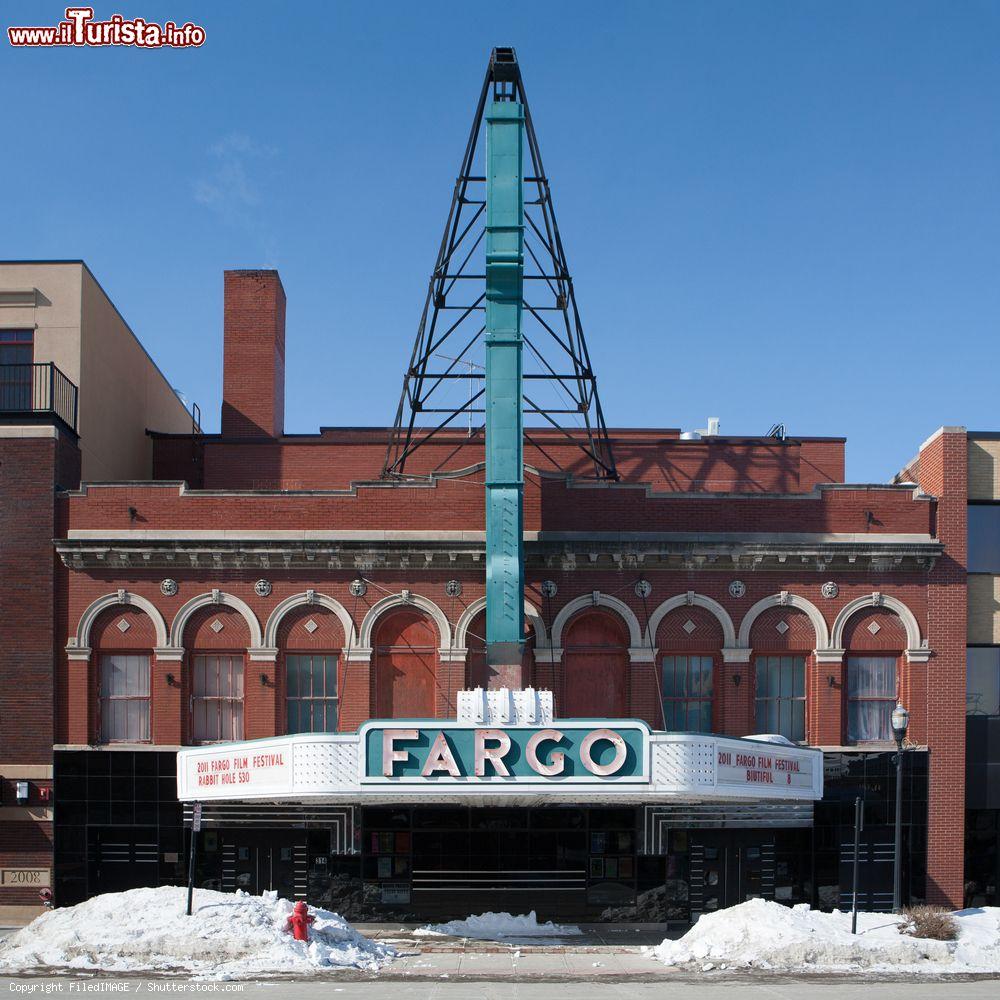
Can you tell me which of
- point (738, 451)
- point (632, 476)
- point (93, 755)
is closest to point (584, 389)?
point (632, 476)

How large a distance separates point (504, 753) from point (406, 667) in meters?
5.81

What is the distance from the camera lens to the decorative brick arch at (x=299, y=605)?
28047 mm

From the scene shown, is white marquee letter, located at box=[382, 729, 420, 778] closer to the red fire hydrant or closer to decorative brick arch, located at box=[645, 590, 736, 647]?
the red fire hydrant

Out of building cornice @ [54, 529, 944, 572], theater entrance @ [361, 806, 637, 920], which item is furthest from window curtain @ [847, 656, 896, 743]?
theater entrance @ [361, 806, 637, 920]

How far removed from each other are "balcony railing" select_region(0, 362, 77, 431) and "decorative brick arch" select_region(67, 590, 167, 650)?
489 cm

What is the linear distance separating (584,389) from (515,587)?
22.6ft

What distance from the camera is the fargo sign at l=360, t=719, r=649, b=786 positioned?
2291 cm

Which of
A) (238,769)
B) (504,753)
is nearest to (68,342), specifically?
(238,769)

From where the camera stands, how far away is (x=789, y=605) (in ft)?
93.0

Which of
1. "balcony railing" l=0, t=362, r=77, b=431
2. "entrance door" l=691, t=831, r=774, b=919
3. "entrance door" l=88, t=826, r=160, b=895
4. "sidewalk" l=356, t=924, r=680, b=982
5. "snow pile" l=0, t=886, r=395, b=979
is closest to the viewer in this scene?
"snow pile" l=0, t=886, r=395, b=979

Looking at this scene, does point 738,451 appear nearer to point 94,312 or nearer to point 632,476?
point 632,476

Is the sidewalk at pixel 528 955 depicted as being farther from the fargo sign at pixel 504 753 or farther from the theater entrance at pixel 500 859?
the fargo sign at pixel 504 753

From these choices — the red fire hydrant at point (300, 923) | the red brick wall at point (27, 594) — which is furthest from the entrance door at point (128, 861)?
the red fire hydrant at point (300, 923)

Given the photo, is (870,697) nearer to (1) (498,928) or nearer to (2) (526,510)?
(2) (526,510)
